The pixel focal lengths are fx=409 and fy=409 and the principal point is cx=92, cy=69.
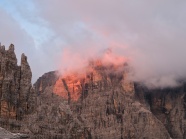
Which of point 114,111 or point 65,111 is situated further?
point 114,111

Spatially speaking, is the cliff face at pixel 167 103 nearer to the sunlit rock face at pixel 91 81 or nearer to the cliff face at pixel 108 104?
the sunlit rock face at pixel 91 81

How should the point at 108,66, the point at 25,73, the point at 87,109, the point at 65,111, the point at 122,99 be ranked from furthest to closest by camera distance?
the point at 108,66 → the point at 122,99 → the point at 87,109 → the point at 65,111 → the point at 25,73

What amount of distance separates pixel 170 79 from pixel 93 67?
120ft

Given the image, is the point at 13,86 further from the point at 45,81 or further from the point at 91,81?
the point at 45,81

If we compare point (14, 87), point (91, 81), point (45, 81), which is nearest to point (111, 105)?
point (91, 81)

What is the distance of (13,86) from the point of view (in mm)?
83250

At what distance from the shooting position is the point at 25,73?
285ft

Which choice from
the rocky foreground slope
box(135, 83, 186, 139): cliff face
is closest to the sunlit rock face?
the rocky foreground slope

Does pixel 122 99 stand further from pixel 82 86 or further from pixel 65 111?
pixel 65 111

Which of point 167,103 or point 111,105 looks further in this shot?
point 167,103

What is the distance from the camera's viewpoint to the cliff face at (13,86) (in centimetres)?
7925

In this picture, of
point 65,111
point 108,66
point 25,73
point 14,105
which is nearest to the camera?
point 14,105

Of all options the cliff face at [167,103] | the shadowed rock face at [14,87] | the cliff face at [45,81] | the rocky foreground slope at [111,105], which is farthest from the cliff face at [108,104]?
the shadowed rock face at [14,87]

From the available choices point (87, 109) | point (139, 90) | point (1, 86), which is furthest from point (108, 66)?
point (1, 86)
